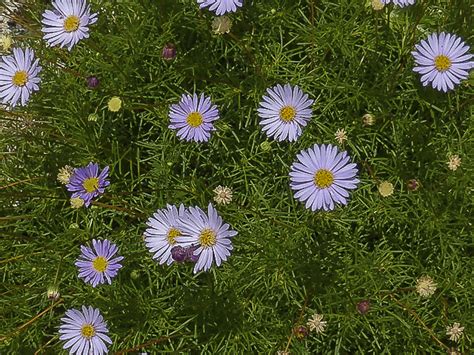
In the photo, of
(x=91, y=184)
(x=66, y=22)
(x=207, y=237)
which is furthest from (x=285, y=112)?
(x=66, y=22)

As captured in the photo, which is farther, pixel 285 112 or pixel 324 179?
pixel 285 112

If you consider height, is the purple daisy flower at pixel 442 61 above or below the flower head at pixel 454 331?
above

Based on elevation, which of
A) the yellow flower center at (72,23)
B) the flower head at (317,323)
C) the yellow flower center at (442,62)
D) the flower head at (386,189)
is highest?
the yellow flower center at (72,23)

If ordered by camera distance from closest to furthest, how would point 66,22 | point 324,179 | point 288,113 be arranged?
point 324,179 < point 288,113 < point 66,22

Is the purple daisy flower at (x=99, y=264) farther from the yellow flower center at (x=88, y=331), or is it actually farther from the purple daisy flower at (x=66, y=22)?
the purple daisy flower at (x=66, y=22)

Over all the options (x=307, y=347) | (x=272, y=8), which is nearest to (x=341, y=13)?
(x=272, y=8)

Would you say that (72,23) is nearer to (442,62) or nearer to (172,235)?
(172,235)

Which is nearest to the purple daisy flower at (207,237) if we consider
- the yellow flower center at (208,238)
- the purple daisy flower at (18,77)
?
the yellow flower center at (208,238)
